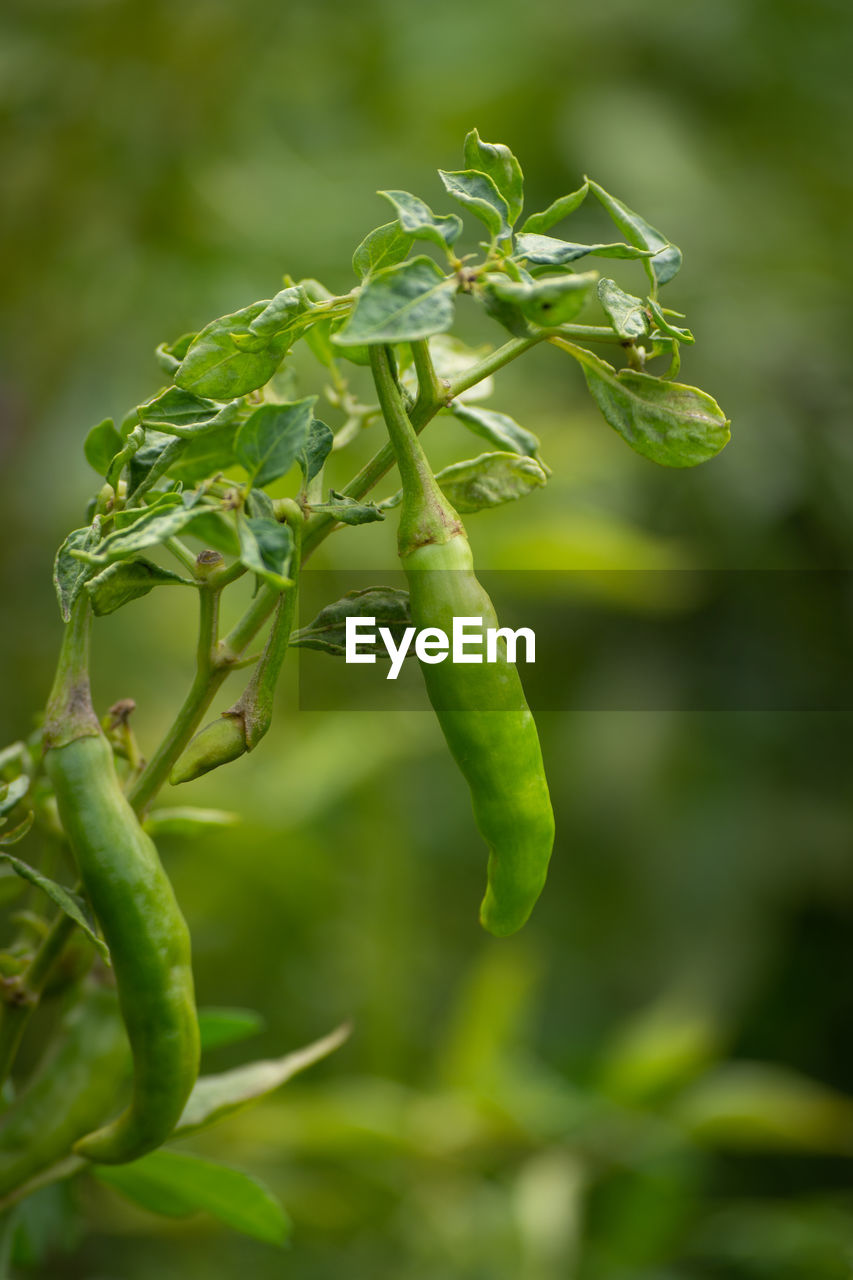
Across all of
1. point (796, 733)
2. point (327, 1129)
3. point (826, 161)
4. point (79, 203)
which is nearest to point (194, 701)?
point (327, 1129)

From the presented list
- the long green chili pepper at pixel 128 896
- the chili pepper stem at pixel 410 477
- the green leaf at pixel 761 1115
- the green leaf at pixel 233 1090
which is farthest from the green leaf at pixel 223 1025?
the green leaf at pixel 761 1115

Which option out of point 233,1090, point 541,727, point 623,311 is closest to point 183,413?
point 623,311

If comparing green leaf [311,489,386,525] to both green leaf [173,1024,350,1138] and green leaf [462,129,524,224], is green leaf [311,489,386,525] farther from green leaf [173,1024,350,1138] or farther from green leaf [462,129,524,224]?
green leaf [173,1024,350,1138]

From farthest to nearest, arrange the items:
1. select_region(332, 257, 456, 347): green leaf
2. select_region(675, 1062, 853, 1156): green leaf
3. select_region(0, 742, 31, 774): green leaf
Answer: select_region(675, 1062, 853, 1156): green leaf → select_region(0, 742, 31, 774): green leaf → select_region(332, 257, 456, 347): green leaf

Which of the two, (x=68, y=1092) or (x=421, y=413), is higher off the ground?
(x=421, y=413)

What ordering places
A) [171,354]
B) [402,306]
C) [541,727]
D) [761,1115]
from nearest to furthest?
1. [402,306]
2. [171,354]
3. [761,1115]
4. [541,727]

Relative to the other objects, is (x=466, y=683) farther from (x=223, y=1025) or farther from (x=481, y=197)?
(x=223, y=1025)

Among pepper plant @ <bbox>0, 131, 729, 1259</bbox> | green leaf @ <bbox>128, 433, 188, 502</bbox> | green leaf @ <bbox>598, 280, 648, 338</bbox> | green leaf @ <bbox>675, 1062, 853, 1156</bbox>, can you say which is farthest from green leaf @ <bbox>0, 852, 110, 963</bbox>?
green leaf @ <bbox>675, 1062, 853, 1156</bbox>

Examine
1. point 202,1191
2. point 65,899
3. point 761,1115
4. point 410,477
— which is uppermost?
point 410,477
